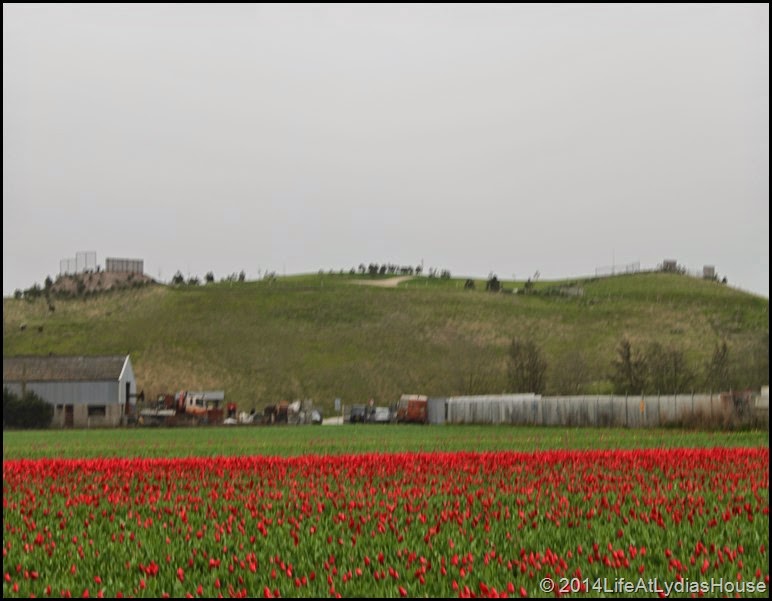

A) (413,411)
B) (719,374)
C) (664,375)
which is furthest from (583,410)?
(719,374)

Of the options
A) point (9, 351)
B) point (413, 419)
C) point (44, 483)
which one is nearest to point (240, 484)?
point (44, 483)

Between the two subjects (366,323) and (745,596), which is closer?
(745,596)

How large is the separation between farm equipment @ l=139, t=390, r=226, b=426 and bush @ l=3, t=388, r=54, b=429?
7.17 metres

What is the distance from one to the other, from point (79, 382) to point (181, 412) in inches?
610

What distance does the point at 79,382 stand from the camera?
10044 centimetres

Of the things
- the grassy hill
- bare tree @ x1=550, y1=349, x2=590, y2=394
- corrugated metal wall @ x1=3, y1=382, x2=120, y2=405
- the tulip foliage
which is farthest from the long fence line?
corrugated metal wall @ x1=3, y1=382, x2=120, y2=405

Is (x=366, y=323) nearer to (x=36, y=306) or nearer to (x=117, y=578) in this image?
(x=36, y=306)

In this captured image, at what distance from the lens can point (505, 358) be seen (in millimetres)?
123812

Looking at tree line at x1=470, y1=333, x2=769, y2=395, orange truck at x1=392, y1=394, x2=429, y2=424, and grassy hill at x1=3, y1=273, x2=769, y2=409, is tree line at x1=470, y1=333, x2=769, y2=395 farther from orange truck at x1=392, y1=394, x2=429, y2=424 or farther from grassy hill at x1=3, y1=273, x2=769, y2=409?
orange truck at x1=392, y1=394, x2=429, y2=424

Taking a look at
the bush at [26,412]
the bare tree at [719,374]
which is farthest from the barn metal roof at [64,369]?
the bare tree at [719,374]

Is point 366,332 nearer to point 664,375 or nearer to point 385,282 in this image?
point 385,282

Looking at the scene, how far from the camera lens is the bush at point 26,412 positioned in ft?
269

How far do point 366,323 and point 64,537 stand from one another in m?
131

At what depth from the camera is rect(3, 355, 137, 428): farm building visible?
98.7 meters
